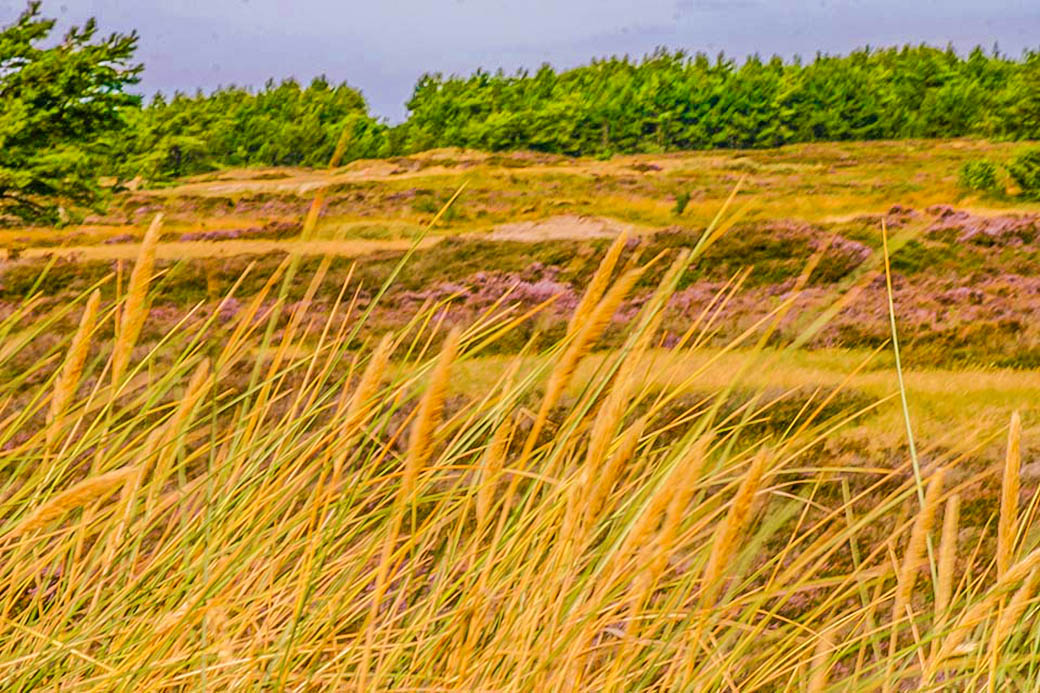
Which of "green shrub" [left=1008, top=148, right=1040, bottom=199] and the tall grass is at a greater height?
"green shrub" [left=1008, top=148, right=1040, bottom=199]

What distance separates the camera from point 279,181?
18.5m

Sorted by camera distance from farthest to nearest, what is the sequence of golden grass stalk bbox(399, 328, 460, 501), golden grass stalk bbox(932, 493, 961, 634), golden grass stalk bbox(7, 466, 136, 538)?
1. golden grass stalk bbox(932, 493, 961, 634)
2. golden grass stalk bbox(399, 328, 460, 501)
3. golden grass stalk bbox(7, 466, 136, 538)

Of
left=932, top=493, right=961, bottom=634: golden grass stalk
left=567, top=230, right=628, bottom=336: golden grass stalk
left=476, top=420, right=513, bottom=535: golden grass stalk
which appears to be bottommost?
left=932, top=493, right=961, bottom=634: golden grass stalk

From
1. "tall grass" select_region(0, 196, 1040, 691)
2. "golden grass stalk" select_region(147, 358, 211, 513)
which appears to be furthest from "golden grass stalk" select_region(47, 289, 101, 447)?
"golden grass stalk" select_region(147, 358, 211, 513)

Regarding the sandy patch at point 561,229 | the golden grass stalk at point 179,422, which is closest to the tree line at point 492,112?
the sandy patch at point 561,229

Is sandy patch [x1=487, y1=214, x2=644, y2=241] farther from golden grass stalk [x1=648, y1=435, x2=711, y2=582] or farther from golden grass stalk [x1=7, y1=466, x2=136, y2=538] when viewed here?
golden grass stalk [x1=7, y1=466, x2=136, y2=538]

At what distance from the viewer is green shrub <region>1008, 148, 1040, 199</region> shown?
44.0ft

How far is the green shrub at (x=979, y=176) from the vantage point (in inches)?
548

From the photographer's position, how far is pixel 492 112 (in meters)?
20.6

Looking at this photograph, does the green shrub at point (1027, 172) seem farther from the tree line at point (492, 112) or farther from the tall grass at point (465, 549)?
the tall grass at point (465, 549)

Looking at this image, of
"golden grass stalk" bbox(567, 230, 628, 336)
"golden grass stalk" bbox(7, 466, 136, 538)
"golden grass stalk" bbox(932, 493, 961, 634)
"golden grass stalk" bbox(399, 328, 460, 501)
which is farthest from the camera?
"golden grass stalk" bbox(932, 493, 961, 634)

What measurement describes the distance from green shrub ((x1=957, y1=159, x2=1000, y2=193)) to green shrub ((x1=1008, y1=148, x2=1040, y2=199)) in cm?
27

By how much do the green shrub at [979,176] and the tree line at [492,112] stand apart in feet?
2.02

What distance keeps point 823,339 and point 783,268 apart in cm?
194
